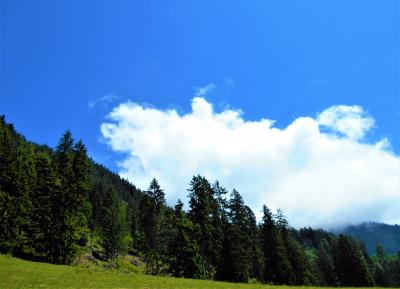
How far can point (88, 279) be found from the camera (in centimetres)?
3344

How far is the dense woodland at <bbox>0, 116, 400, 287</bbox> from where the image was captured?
167ft

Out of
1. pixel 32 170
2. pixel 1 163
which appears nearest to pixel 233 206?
pixel 32 170

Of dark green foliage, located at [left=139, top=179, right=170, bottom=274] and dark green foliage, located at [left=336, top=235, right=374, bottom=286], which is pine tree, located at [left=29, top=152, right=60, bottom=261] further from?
dark green foliage, located at [left=336, top=235, right=374, bottom=286]

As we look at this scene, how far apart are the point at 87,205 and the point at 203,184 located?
79.4 ft

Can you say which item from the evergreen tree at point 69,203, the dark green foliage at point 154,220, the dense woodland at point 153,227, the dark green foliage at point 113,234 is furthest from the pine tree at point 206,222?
the dark green foliage at point 113,234

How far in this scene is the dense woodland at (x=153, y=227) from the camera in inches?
2000

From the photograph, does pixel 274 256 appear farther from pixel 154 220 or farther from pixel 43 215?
pixel 43 215

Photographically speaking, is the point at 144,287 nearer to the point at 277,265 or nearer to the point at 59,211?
the point at 59,211

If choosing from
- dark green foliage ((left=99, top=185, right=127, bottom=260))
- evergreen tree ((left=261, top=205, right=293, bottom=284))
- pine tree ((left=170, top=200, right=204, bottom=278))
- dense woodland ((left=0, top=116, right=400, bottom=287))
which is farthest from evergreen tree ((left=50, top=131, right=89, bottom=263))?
evergreen tree ((left=261, top=205, right=293, bottom=284))

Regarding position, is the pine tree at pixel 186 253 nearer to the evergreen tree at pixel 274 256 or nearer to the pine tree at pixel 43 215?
the evergreen tree at pixel 274 256

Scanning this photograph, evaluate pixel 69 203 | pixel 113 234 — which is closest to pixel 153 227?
pixel 113 234

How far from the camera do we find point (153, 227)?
73.9 meters

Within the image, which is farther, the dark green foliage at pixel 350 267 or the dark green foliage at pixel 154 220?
the dark green foliage at pixel 350 267

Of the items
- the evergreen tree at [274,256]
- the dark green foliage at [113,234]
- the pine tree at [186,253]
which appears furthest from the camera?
the dark green foliage at [113,234]
